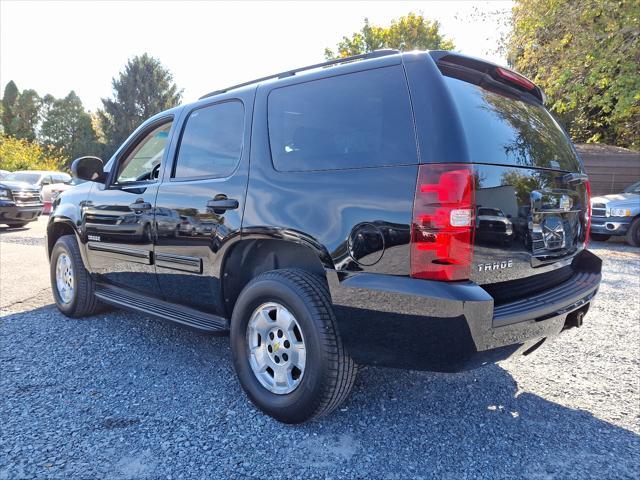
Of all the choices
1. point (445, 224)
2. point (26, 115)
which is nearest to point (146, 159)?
point (445, 224)

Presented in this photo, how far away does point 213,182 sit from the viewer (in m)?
2.92

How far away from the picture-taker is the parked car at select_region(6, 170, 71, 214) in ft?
48.7

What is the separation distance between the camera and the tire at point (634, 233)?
31.8 feet

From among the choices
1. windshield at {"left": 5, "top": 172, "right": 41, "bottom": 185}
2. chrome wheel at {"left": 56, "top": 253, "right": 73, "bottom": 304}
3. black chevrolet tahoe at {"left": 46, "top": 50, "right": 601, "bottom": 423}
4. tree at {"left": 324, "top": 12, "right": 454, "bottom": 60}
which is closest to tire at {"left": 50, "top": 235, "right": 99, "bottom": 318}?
chrome wheel at {"left": 56, "top": 253, "right": 73, "bottom": 304}

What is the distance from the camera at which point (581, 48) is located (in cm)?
1217

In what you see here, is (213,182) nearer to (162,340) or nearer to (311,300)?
(311,300)

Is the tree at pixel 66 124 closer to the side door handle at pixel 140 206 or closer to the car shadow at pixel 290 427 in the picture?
the side door handle at pixel 140 206

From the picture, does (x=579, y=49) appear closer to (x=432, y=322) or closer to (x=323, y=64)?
(x=323, y=64)

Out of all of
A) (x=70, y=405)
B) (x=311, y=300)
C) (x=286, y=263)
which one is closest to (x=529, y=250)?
(x=311, y=300)

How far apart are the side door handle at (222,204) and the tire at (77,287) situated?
1.98m

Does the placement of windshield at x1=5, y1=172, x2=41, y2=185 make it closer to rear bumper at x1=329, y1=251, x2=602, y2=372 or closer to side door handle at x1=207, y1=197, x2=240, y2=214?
side door handle at x1=207, y1=197, x2=240, y2=214

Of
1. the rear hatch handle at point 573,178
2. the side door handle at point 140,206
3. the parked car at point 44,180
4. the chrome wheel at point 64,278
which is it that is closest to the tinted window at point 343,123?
the rear hatch handle at point 573,178

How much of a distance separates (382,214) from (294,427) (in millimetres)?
1274

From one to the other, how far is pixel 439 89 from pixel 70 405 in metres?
2.67
